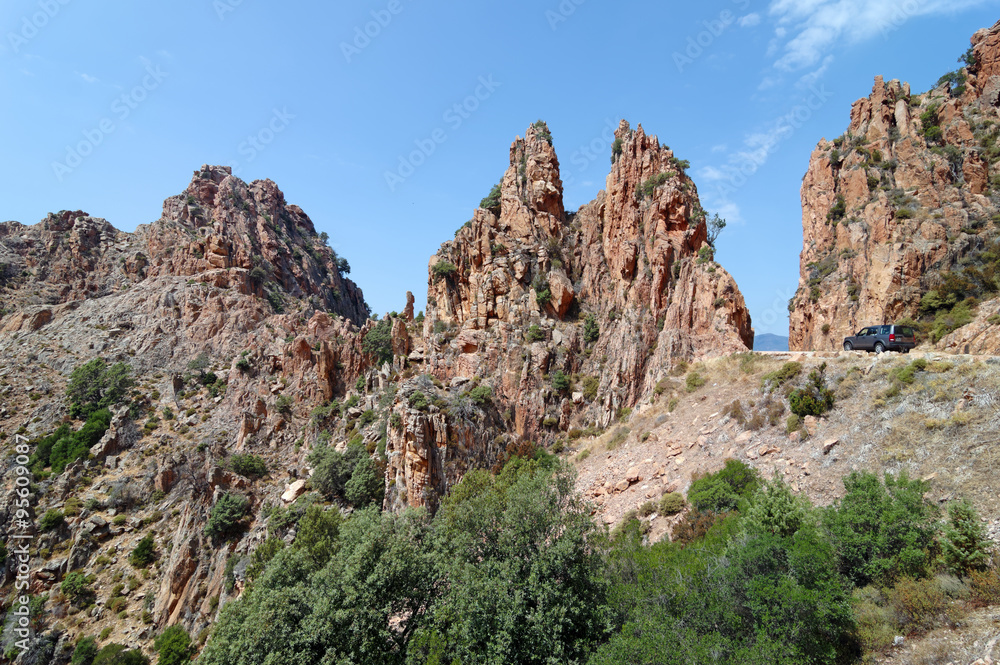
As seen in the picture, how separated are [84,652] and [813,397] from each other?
48.5 metres

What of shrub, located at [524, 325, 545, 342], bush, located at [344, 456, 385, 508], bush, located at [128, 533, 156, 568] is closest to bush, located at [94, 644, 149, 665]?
bush, located at [128, 533, 156, 568]

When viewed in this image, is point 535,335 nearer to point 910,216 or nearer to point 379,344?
point 379,344

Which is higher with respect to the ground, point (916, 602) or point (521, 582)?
point (521, 582)

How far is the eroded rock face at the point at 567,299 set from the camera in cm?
3459

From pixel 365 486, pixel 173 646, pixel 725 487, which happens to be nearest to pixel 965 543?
pixel 725 487

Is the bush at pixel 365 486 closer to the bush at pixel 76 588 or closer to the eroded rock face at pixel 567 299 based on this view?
the eroded rock face at pixel 567 299

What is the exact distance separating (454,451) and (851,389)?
84.9ft

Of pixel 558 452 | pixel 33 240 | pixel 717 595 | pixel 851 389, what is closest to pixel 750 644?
pixel 717 595

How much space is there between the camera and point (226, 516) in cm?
3678

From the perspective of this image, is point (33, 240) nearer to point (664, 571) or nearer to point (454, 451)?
point (454, 451)

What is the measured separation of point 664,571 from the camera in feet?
47.1

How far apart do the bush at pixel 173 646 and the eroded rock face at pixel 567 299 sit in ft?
56.7

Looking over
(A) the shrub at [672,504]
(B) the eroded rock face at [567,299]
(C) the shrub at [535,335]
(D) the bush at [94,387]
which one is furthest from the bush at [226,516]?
(A) the shrub at [672,504]

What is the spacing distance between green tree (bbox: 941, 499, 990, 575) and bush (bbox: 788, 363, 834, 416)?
9301 millimetres
